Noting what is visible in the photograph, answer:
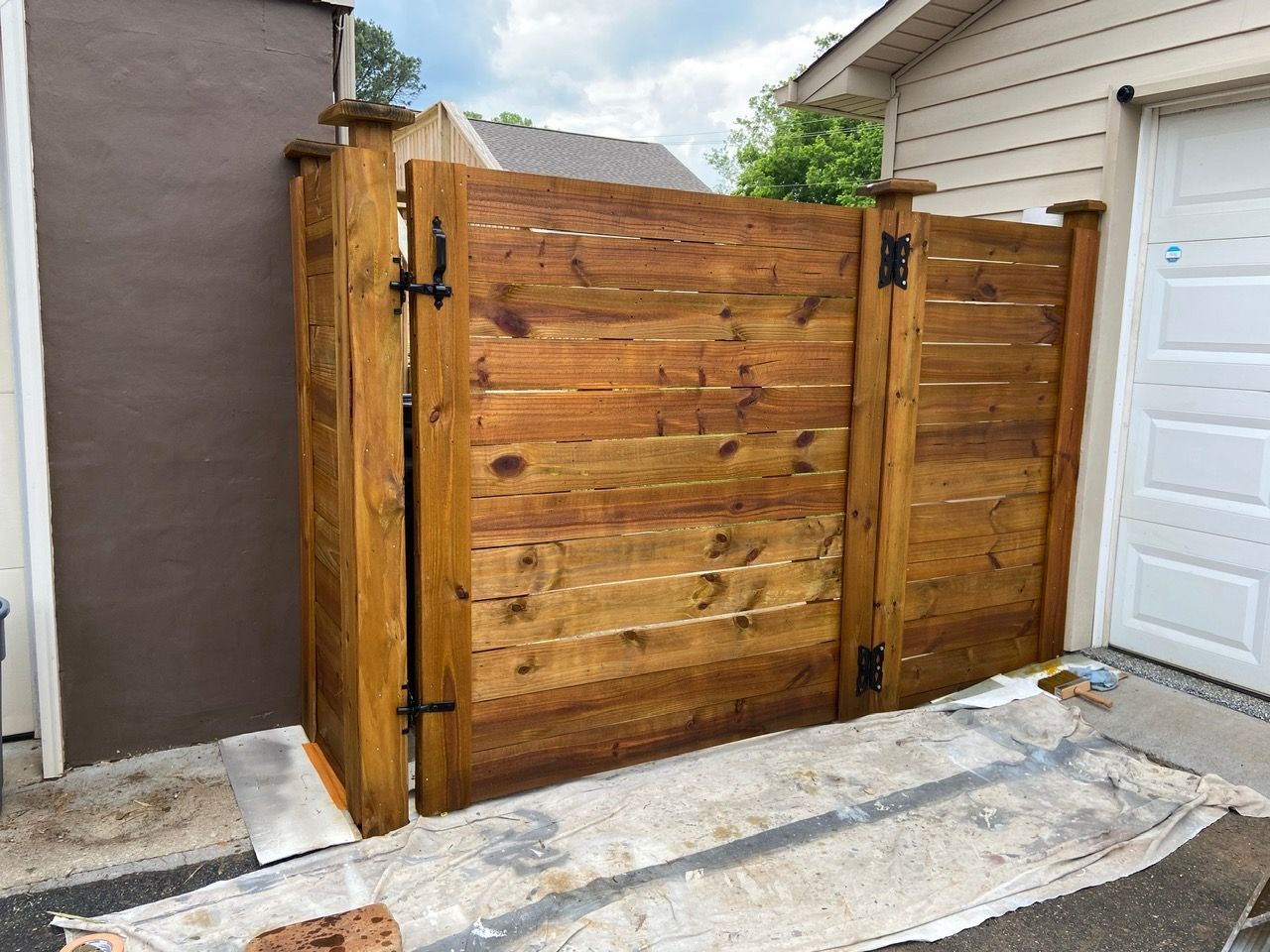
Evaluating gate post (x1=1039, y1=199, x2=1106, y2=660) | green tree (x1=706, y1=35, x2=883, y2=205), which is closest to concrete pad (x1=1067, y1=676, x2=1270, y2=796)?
gate post (x1=1039, y1=199, x2=1106, y2=660)

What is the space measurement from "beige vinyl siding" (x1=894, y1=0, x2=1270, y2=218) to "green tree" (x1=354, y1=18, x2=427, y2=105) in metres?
36.0

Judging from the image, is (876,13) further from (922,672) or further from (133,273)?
(133,273)

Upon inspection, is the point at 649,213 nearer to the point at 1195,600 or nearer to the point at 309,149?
the point at 309,149

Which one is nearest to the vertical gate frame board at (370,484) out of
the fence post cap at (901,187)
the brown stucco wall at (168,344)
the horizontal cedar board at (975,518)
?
the brown stucco wall at (168,344)

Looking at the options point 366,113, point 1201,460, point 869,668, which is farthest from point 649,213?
point 1201,460

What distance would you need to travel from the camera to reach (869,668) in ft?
12.2

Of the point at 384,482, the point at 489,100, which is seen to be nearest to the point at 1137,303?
the point at 384,482

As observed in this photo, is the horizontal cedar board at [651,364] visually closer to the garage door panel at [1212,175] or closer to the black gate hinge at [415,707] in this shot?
the black gate hinge at [415,707]

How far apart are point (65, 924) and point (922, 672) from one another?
3.03 metres

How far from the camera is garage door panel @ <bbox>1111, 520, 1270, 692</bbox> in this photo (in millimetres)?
3803

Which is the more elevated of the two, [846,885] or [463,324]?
[463,324]

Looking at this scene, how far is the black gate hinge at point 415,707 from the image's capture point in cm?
282

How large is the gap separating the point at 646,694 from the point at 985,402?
72.7 inches

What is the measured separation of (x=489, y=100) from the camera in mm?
81562
